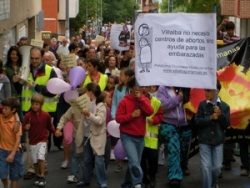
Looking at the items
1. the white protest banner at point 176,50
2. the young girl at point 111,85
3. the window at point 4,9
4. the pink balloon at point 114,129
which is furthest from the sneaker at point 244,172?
the window at point 4,9

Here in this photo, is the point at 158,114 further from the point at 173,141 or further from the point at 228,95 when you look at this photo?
the point at 228,95

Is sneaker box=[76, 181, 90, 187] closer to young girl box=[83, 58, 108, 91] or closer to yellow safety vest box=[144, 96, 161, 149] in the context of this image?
yellow safety vest box=[144, 96, 161, 149]

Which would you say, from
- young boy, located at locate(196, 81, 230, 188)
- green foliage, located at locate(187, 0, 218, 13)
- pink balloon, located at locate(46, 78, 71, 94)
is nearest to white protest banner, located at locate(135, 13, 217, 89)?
young boy, located at locate(196, 81, 230, 188)

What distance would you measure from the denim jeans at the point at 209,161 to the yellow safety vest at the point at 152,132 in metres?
0.75

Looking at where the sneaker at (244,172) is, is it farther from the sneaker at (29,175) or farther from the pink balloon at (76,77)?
the sneaker at (29,175)

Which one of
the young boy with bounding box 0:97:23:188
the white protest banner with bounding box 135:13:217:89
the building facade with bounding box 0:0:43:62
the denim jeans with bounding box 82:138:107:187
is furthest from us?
the building facade with bounding box 0:0:43:62

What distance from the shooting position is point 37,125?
11516 mm

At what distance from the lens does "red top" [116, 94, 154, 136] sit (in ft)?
34.1

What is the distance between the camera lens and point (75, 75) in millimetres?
12188

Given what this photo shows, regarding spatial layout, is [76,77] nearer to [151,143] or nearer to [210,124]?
[151,143]

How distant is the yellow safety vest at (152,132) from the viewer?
1096 cm

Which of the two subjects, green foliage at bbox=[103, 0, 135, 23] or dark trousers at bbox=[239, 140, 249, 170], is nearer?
dark trousers at bbox=[239, 140, 249, 170]

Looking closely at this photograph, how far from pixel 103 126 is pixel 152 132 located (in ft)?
2.21

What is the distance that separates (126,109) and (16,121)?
144 centimetres
